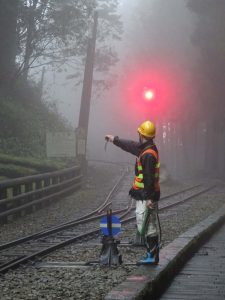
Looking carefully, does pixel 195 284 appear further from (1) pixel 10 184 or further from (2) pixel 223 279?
(1) pixel 10 184

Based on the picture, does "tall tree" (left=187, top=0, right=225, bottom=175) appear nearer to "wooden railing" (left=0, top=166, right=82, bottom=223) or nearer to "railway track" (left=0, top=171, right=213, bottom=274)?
"wooden railing" (left=0, top=166, right=82, bottom=223)

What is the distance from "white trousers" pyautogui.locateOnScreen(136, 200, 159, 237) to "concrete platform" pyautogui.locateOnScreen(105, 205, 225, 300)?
1.29 ft

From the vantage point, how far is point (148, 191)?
7.20 meters

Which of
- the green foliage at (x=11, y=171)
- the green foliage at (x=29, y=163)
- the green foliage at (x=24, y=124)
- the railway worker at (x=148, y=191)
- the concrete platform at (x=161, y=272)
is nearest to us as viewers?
the concrete platform at (x=161, y=272)

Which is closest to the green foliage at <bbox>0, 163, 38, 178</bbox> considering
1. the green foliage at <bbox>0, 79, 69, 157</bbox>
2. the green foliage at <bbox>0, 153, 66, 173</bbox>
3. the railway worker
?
the green foliage at <bbox>0, 153, 66, 173</bbox>

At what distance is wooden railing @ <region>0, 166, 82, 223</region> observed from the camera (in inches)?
562

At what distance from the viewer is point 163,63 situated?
1774 inches

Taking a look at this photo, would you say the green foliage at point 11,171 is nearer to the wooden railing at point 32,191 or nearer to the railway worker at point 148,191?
the wooden railing at point 32,191

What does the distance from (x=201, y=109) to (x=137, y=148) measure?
35.3 meters

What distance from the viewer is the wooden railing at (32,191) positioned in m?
14.3

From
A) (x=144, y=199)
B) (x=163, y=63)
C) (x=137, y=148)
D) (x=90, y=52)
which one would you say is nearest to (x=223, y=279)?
(x=144, y=199)

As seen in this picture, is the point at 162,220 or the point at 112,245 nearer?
the point at 112,245

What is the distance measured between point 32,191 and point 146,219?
9.47 m

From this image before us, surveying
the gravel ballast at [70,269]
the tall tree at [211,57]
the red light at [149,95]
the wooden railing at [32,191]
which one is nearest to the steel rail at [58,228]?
the gravel ballast at [70,269]
